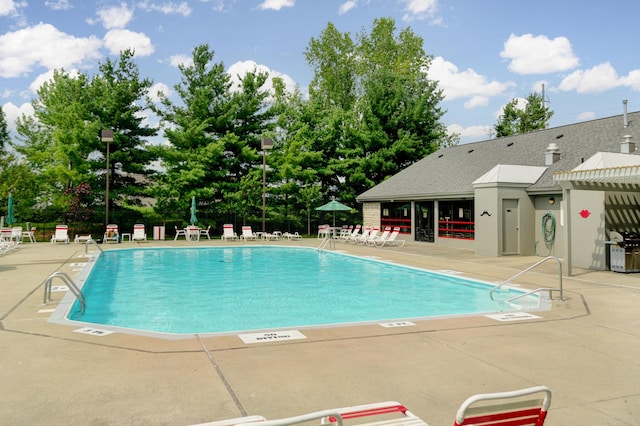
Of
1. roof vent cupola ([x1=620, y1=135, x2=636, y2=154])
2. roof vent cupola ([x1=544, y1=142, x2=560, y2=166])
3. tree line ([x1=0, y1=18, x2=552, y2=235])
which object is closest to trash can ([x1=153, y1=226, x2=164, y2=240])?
tree line ([x1=0, y1=18, x2=552, y2=235])

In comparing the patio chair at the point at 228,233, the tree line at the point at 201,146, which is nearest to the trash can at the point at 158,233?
the tree line at the point at 201,146

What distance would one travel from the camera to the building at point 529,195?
13297 mm

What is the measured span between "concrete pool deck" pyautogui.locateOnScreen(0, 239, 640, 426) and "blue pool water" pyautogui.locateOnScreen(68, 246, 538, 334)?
2080 mm

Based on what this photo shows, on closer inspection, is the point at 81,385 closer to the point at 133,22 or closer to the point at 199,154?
the point at 133,22

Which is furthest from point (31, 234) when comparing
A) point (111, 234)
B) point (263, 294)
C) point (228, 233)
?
point (263, 294)

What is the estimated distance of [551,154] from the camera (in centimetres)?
1931

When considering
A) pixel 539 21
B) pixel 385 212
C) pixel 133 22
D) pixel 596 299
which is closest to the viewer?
pixel 596 299

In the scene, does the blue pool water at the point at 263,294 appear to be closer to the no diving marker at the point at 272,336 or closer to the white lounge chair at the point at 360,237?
the no diving marker at the point at 272,336

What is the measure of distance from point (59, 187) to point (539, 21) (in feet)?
97.3

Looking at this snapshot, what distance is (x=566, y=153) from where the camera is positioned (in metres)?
19.6

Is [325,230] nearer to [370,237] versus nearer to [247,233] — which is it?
[247,233]

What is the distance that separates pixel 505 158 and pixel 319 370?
1997 centimetres

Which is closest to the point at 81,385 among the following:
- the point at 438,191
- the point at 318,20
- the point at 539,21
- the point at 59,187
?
the point at 438,191

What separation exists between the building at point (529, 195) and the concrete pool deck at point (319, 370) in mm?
6562
